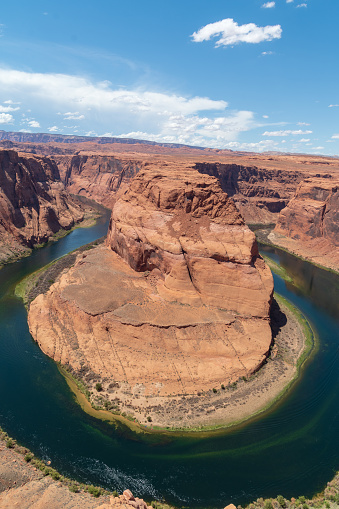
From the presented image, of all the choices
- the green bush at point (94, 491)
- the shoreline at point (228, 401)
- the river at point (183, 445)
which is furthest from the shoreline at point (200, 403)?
the green bush at point (94, 491)

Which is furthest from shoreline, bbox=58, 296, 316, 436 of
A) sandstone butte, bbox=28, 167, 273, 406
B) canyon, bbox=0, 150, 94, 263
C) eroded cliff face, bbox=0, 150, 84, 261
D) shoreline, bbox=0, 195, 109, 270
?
eroded cliff face, bbox=0, 150, 84, 261

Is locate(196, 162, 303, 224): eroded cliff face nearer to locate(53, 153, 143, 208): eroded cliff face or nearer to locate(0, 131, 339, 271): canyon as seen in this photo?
locate(0, 131, 339, 271): canyon

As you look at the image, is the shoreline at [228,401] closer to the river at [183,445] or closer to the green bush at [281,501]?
the river at [183,445]

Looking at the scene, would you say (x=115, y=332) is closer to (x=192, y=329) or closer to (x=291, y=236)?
(x=192, y=329)

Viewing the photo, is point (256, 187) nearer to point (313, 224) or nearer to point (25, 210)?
point (313, 224)

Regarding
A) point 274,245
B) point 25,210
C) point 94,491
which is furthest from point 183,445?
point 25,210

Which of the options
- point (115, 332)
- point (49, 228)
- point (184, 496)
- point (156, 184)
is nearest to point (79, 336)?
point (115, 332)
